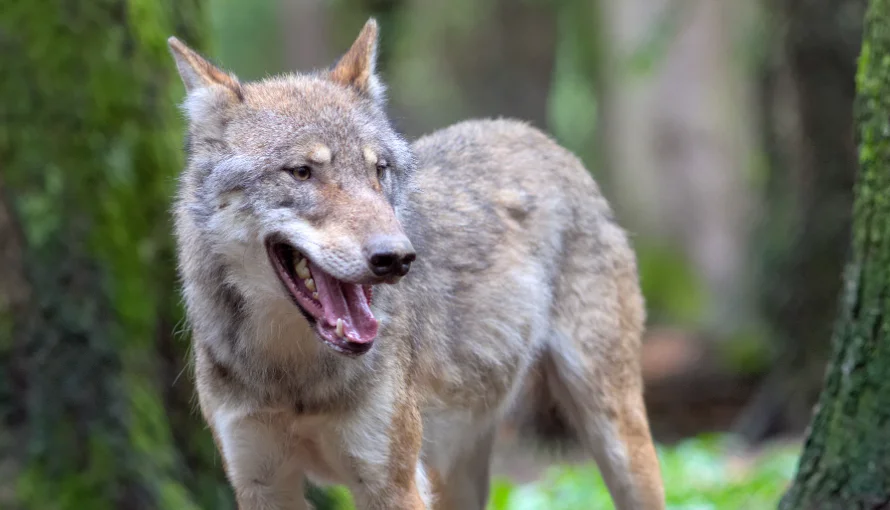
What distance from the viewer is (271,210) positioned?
4.28 meters

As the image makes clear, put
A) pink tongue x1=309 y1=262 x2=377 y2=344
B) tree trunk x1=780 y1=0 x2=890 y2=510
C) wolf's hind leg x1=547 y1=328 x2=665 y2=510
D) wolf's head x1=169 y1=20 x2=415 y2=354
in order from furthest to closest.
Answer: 1. wolf's hind leg x1=547 y1=328 x2=665 y2=510
2. tree trunk x1=780 y1=0 x2=890 y2=510
3. pink tongue x1=309 y1=262 x2=377 y2=344
4. wolf's head x1=169 y1=20 x2=415 y2=354

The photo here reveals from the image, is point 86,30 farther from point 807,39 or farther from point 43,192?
point 807,39

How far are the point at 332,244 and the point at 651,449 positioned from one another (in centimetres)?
267

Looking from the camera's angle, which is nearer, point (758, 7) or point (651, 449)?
point (651, 449)

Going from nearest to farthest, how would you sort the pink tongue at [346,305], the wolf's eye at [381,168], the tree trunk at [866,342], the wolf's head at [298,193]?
the wolf's head at [298,193]
the pink tongue at [346,305]
the wolf's eye at [381,168]
the tree trunk at [866,342]

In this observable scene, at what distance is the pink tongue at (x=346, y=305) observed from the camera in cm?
423

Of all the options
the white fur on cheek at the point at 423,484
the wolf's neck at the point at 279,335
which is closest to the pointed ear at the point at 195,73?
the wolf's neck at the point at 279,335

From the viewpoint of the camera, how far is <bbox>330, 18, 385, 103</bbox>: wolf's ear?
5.10 meters

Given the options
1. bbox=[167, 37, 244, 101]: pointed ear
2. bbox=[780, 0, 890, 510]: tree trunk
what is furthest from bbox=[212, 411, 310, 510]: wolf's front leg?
bbox=[780, 0, 890, 510]: tree trunk

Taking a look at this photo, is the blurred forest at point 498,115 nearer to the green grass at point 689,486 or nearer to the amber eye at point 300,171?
the green grass at point 689,486

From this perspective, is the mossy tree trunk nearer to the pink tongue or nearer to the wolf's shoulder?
the wolf's shoulder

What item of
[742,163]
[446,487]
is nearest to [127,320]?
[446,487]

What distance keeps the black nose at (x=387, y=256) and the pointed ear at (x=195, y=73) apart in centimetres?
113

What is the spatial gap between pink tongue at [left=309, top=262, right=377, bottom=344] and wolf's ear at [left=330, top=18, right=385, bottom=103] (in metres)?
1.13
